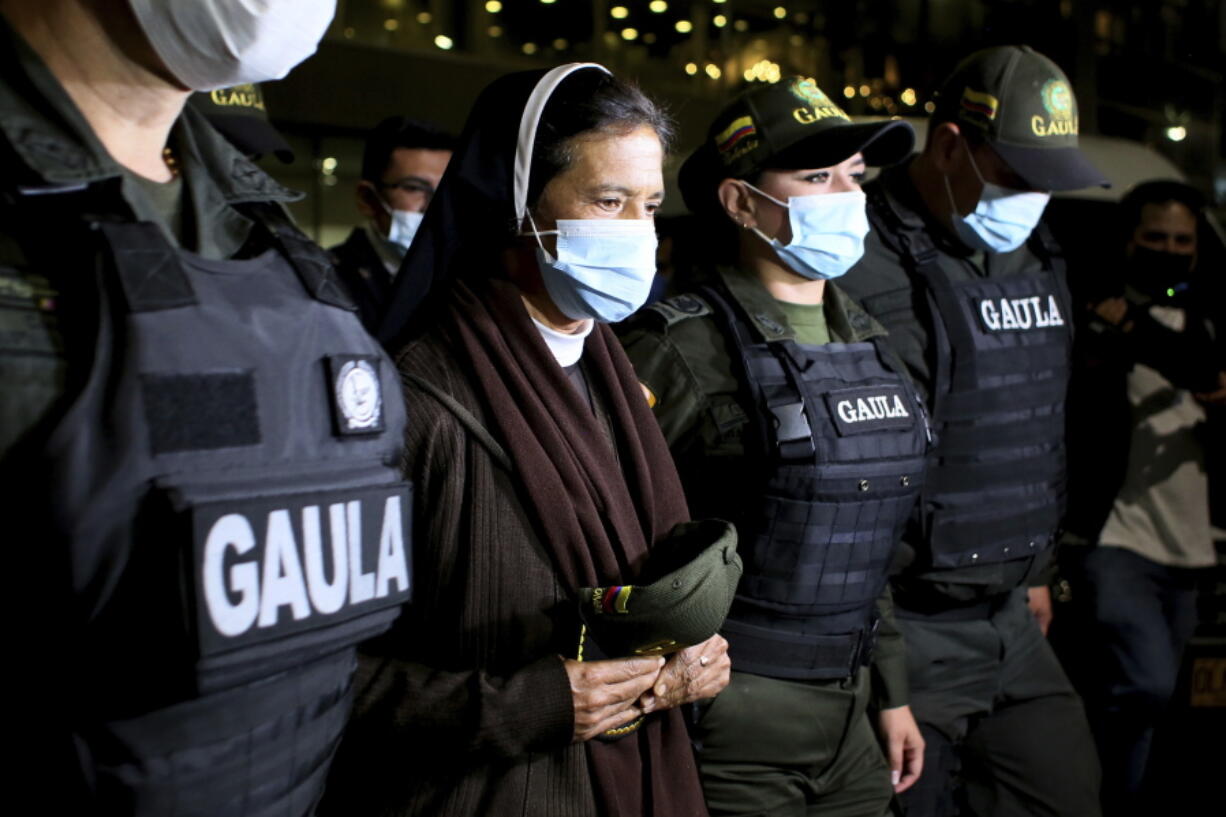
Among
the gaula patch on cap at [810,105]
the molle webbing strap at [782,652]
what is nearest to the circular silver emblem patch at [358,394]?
the molle webbing strap at [782,652]

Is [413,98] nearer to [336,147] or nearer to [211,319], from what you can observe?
[336,147]

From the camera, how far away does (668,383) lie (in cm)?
235

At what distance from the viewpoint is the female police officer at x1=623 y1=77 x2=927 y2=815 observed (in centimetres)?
227

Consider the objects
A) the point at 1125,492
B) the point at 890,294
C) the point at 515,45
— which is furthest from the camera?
the point at 515,45

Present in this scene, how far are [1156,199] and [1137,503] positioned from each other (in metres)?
1.07

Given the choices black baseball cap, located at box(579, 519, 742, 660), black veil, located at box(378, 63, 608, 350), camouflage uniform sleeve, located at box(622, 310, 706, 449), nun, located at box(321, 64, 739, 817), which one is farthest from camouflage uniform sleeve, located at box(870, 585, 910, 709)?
black veil, located at box(378, 63, 608, 350)

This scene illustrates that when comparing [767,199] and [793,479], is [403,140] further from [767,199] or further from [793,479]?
[793,479]

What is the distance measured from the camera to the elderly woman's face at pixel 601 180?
6.31ft

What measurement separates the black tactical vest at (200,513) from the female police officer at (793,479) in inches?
42.5

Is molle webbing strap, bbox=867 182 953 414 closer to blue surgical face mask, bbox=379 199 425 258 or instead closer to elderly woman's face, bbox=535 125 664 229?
elderly woman's face, bbox=535 125 664 229

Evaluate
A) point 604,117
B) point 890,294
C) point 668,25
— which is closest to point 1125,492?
point 890,294

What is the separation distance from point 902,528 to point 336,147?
9373 mm

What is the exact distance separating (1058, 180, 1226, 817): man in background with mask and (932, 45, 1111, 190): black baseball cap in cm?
64

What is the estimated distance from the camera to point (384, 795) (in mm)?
1688
